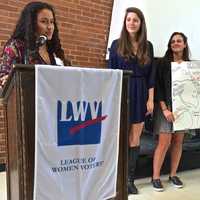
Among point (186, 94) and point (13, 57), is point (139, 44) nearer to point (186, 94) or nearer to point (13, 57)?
point (186, 94)

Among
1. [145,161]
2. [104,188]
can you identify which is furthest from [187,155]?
[104,188]

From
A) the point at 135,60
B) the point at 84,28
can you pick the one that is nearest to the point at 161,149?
the point at 135,60

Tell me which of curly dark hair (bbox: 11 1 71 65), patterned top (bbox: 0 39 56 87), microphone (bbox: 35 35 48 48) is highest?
curly dark hair (bbox: 11 1 71 65)

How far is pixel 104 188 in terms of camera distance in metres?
1.64

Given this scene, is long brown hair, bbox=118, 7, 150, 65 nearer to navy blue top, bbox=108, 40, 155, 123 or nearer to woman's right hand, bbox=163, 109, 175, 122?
navy blue top, bbox=108, 40, 155, 123

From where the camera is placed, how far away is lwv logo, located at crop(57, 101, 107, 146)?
1449 mm

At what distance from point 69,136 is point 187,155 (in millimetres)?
2259

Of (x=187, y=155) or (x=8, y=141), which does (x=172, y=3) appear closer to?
(x=187, y=155)

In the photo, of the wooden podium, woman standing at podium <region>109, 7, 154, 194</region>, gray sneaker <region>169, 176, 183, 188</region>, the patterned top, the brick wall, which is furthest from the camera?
the brick wall

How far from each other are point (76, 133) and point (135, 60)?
127 centimetres

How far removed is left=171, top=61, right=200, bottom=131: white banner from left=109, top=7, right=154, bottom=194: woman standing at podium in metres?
0.25

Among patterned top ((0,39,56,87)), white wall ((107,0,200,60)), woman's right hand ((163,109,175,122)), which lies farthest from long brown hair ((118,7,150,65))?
white wall ((107,0,200,60))

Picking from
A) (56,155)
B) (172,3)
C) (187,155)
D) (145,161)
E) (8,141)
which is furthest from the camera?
(172,3)

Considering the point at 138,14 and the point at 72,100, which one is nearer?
the point at 72,100
